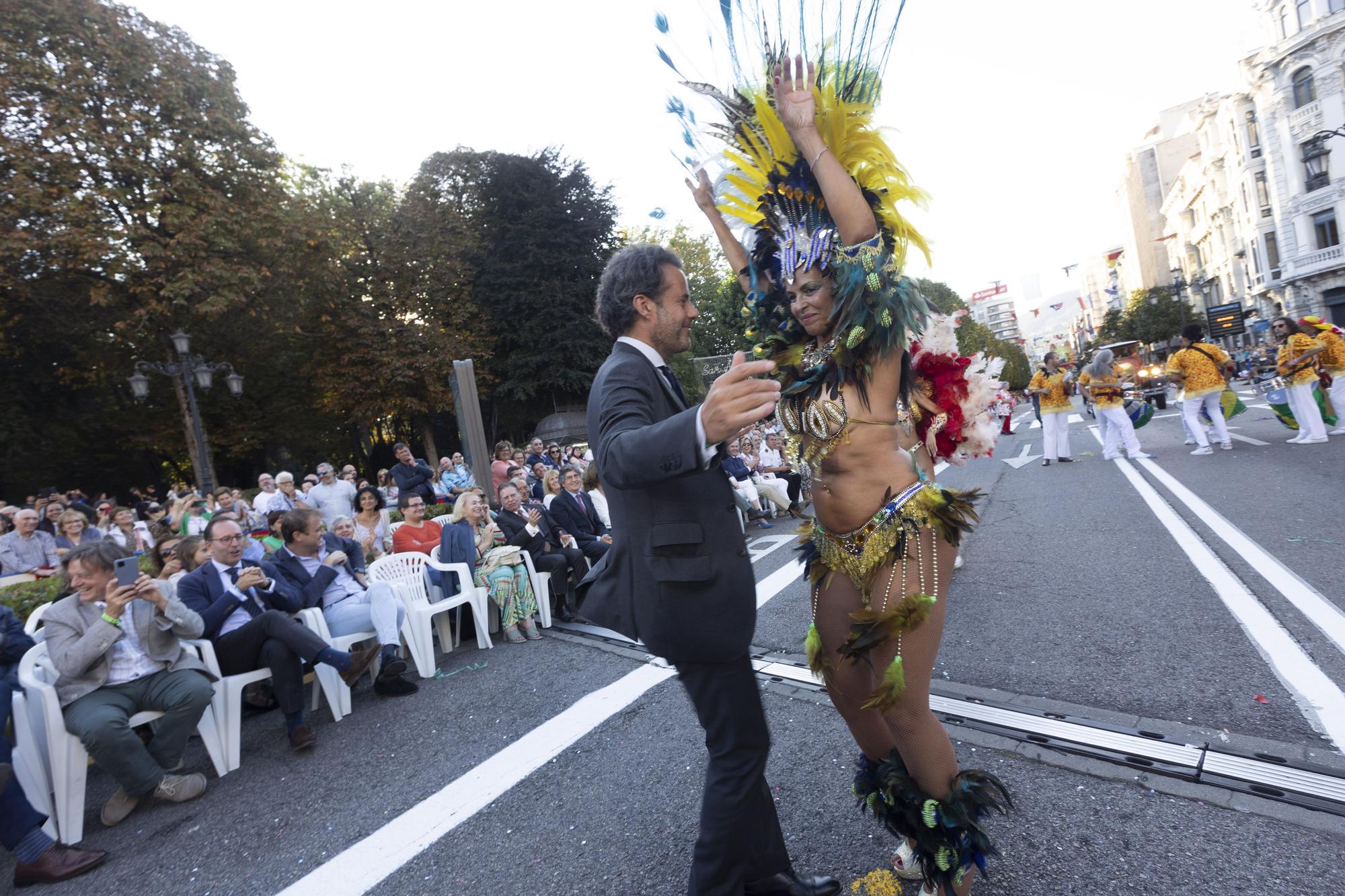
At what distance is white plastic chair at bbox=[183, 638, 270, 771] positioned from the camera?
161 inches

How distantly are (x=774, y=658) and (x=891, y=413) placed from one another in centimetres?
268

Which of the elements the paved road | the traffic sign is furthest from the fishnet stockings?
the traffic sign

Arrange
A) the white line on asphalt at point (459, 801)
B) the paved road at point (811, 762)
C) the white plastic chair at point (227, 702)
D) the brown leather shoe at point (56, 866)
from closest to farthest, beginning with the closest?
the paved road at point (811, 762) → the white line on asphalt at point (459, 801) → the brown leather shoe at point (56, 866) → the white plastic chair at point (227, 702)

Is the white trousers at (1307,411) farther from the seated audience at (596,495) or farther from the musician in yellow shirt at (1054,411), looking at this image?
Result: the seated audience at (596,495)

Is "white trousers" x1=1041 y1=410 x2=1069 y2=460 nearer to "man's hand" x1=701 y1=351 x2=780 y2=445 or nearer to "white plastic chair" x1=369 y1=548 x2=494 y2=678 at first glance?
"white plastic chair" x1=369 y1=548 x2=494 y2=678

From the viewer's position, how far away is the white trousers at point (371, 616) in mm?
5121

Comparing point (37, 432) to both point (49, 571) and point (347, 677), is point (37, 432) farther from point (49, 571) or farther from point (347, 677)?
point (347, 677)

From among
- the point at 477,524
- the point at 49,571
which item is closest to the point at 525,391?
the point at 49,571

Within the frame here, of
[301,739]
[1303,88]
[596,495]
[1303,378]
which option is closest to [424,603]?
[301,739]

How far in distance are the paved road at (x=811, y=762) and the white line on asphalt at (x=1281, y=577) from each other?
2 centimetres

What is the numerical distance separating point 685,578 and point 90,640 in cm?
378

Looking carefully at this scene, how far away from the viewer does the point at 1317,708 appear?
2.86 metres

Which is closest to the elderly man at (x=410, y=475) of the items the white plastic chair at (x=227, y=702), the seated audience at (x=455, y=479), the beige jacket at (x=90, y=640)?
the seated audience at (x=455, y=479)

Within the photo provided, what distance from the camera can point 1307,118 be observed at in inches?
Answer: 1487
